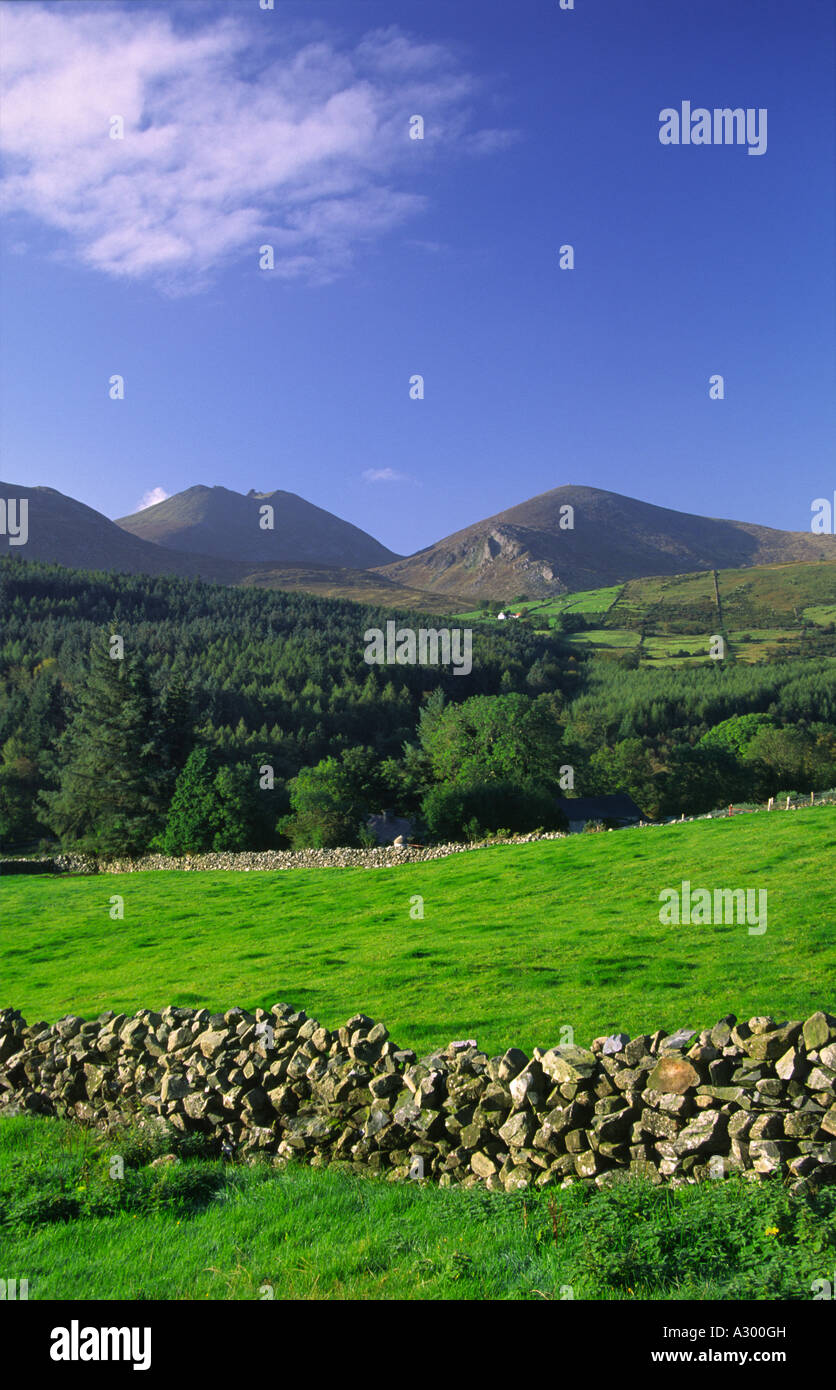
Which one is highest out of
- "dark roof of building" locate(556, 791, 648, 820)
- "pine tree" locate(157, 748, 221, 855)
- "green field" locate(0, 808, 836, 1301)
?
"green field" locate(0, 808, 836, 1301)

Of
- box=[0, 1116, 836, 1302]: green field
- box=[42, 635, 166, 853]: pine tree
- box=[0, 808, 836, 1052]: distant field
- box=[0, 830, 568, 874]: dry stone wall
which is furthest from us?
box=[42, 635, 166, 853]: pine tree

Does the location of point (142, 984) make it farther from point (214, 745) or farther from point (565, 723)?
point (565, 723)

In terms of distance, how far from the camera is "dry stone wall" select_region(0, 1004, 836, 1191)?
6.75m

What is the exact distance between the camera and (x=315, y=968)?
15.9 m

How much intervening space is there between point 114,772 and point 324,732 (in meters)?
48.9

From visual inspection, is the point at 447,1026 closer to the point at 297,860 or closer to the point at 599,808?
the point at 297,860

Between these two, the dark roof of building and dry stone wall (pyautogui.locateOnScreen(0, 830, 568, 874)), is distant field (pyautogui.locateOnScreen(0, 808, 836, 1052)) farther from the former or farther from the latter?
the dark roof of building

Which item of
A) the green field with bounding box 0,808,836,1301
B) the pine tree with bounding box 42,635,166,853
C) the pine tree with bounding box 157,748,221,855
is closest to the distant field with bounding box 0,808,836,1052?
the green field with bounding box 0,808,836,1301

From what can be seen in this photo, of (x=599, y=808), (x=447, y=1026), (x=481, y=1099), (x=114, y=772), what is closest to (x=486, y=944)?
(x=447, y=1026)

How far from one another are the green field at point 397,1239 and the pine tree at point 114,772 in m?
56.9

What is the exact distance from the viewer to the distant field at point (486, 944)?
1106 centimetres

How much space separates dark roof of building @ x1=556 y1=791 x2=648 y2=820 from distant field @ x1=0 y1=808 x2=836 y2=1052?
1685 inches

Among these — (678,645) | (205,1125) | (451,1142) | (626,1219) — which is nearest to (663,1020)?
(451,1142)

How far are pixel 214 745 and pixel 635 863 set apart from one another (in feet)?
194
